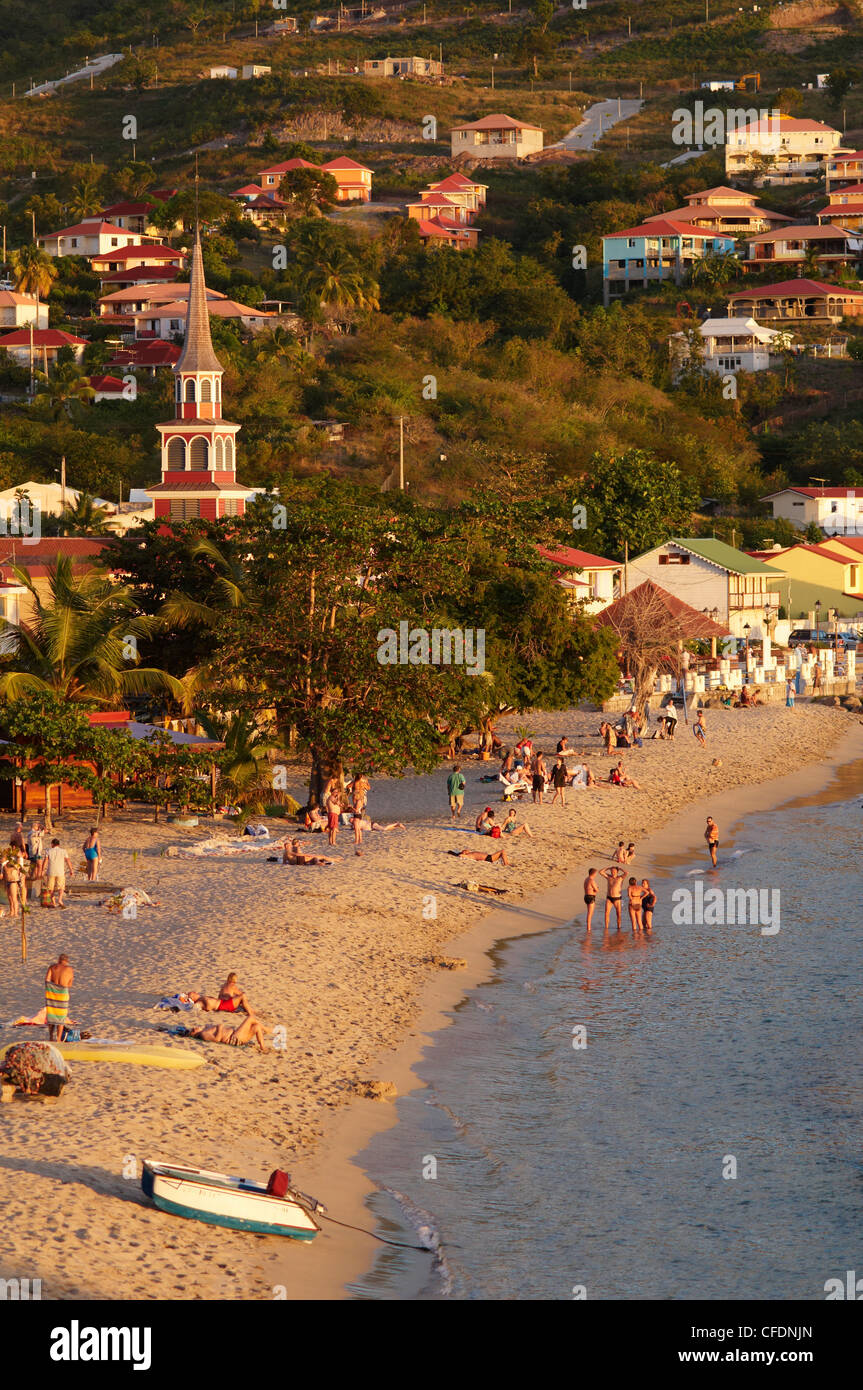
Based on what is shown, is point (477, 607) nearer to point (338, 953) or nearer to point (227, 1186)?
point (338, 953)

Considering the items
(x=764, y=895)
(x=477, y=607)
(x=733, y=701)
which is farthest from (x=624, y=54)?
(x=764, y=895)

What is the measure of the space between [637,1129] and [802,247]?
341ft

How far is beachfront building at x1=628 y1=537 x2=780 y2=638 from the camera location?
67.6 m

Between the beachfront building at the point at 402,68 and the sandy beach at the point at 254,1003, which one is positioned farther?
the beachfront building at the point at 402,68

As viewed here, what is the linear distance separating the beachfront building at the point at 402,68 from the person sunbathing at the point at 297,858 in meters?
145

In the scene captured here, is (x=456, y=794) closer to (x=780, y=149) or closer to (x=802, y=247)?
(x=802, y=247)

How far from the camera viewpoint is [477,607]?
143ft

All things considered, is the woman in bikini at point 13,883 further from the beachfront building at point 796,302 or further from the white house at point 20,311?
the beachfront building at point 796,302

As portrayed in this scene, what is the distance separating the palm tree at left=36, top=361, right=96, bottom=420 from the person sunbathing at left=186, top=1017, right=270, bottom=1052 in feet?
217

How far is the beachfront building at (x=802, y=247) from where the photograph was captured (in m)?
113

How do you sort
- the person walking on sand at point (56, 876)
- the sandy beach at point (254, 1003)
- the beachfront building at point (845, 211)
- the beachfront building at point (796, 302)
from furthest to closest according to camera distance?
1. the beachfront building at point (845, 211)
2. the beachfront building at point (796, 302)
3. the person walking on sand at point (56, 876)
4. the sandy beach at point (254, 1003)

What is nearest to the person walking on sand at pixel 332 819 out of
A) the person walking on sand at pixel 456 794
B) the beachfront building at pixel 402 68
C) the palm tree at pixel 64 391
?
the person walking on sand at pixel 456 794

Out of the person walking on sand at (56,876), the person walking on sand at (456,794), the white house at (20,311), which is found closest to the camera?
the person walking on sand at (56,876)

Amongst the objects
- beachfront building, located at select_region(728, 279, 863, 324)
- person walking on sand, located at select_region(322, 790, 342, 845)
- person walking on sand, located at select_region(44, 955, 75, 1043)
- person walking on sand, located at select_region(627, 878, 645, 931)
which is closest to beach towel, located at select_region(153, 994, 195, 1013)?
person walking on sand, located at select_region(44, 955, 75, 1043)
